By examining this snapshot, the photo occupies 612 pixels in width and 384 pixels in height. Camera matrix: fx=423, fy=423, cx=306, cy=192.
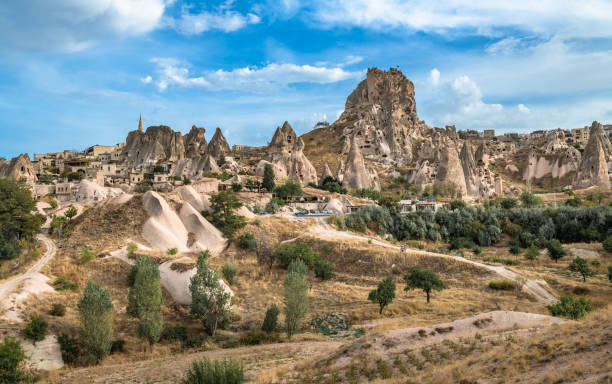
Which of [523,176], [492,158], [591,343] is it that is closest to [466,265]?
[591,343]

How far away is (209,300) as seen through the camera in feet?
78.1

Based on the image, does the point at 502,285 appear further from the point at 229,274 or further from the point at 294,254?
the point at 229,274

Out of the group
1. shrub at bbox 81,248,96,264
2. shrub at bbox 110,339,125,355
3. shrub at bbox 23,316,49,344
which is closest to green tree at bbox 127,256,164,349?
shrub at bbox 110,339,125,355

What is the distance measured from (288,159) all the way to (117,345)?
6364 cm

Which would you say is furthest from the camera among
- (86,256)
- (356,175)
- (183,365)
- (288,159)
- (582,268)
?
(288,159)

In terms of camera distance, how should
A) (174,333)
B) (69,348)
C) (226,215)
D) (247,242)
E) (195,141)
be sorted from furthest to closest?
(195,141)
(226,215)
(247,242)
(174,333)
(69,348)

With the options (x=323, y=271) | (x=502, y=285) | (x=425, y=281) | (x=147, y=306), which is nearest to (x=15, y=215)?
(x=147, y=306)

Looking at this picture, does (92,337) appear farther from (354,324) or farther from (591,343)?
(591,343)

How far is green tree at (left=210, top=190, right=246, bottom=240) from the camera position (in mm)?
40125

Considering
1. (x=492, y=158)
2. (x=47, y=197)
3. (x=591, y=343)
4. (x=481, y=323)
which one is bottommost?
(x=481, y=323)

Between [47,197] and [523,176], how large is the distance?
96447 millimetres

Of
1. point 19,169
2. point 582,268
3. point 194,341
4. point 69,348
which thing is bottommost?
point 194,341

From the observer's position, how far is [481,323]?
17781 mm

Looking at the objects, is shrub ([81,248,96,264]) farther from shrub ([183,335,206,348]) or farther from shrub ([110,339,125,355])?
shrub ([183,335,206,348])
